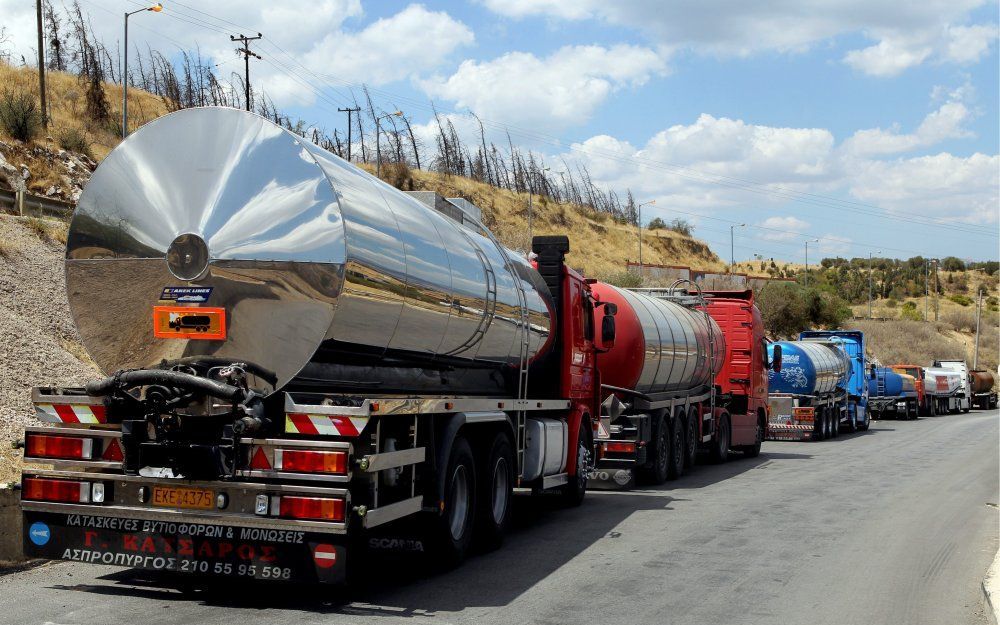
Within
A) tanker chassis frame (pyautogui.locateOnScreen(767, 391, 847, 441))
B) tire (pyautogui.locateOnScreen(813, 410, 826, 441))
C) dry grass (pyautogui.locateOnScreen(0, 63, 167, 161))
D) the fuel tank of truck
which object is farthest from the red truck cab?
dry grass (pyautogui.locateOnScreen(0, 63, 167, 161))

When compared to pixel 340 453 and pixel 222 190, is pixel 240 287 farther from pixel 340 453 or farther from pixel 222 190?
pixel 340 453

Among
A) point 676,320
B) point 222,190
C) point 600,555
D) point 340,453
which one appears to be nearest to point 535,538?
point 600,555

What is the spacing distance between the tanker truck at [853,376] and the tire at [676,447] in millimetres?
18403

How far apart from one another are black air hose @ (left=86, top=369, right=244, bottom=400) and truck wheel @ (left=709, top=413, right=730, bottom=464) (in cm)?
1631

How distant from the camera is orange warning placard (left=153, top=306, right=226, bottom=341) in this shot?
7.34 metres

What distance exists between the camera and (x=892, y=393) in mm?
46500

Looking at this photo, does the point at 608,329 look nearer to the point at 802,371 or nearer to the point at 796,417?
the point at 802,371

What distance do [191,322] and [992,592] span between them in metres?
6.60

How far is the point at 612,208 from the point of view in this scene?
381 feet

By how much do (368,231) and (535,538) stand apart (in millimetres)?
4765

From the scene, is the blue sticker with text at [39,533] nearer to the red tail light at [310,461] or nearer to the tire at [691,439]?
the red tail light at [310,461]

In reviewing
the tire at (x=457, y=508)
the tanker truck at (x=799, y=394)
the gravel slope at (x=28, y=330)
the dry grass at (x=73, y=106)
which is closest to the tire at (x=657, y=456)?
the tire at (x=457, y=508)

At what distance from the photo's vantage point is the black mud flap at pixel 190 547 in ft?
23.1

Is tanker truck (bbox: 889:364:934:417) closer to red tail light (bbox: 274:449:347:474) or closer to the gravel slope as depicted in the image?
the gravel slope
